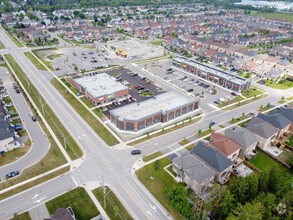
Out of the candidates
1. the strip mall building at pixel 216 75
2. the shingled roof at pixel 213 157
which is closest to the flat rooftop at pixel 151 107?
the shingled roof at pixel 213 157

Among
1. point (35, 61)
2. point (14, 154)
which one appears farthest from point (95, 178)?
point (35, 61)

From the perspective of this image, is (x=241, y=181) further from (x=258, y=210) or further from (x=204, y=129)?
(x=204, y=129)

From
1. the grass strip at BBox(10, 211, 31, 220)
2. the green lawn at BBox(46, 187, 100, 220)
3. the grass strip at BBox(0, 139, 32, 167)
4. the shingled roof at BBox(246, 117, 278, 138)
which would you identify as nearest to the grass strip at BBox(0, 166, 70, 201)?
the grass strip at BBox(10, 211, 31, 220)

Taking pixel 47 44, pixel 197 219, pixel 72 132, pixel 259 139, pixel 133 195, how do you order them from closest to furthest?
pixel 197 219, pixel 133 195, pixel 259 139, pixel 72 132, pixel 47 44

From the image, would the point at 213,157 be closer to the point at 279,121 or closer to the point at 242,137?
the point at 242,137

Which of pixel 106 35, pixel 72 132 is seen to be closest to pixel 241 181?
pixel 72 132

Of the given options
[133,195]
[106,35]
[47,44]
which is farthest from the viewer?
[106,35]

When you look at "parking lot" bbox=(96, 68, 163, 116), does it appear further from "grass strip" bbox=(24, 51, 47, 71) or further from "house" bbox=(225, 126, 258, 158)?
"house" bbox=(225, 126, 258, 158)
